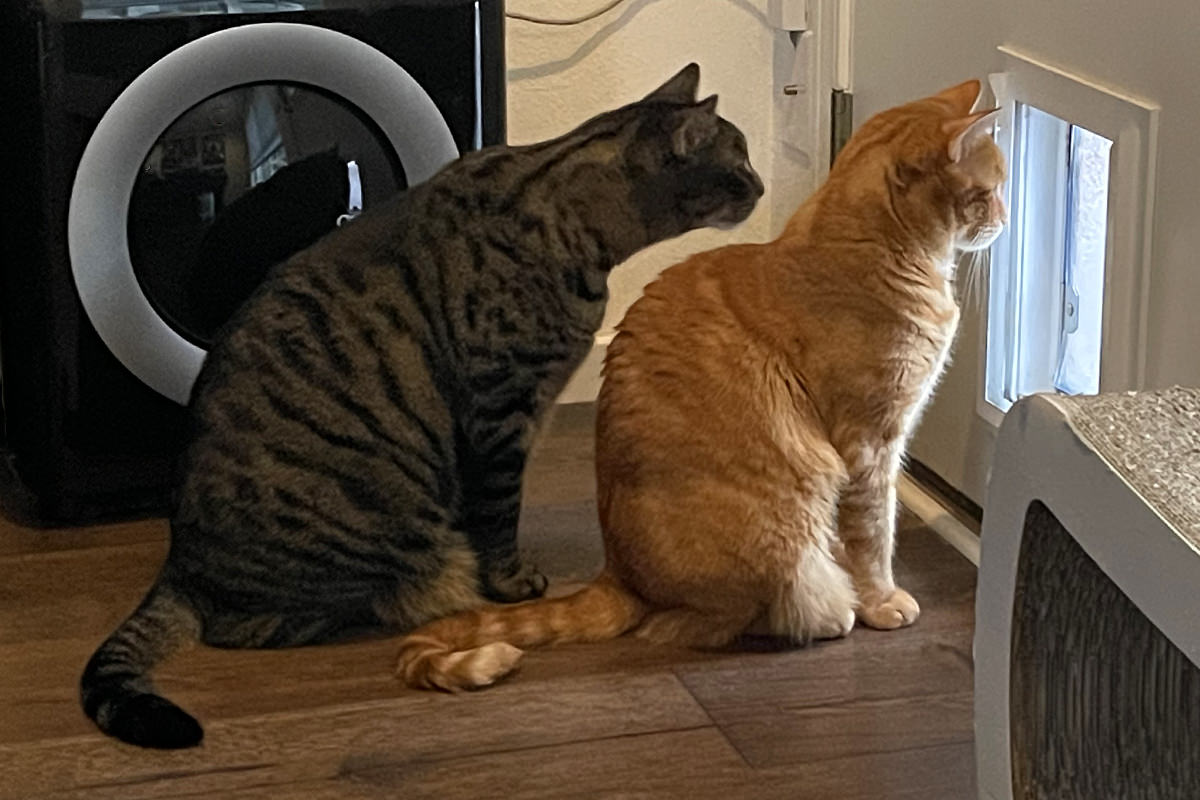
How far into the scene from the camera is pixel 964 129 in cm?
180

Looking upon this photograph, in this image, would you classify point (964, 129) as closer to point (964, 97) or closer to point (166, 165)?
point (964, 97)

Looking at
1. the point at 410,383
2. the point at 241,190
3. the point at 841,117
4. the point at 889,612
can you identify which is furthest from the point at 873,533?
the point at 241,190

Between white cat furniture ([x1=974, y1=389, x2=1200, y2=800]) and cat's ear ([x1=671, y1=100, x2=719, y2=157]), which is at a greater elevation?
cat's ear ([x1=671, y1=100, x2=719, y2=157])

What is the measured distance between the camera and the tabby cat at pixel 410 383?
6.34 ft

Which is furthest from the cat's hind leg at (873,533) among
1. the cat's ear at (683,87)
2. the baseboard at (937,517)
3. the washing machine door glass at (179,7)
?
the washing machine door glass at (179,7)

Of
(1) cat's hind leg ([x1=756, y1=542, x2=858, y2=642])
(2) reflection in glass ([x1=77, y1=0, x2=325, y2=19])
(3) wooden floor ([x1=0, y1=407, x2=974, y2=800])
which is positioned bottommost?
(3) wooden floor ([x1=0, y1=407, x2=974, y2=800])

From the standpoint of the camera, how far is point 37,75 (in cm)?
212

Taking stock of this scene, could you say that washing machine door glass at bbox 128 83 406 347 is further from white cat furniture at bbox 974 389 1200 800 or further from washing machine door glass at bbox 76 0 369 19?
white cat furniture at bbox 974 389 1200 800

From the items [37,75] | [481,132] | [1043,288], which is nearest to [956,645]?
[1043,288]

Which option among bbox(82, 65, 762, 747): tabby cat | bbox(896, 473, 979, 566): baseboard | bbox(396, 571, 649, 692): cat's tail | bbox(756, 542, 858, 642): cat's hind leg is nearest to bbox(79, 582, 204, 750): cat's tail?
bbox(82, 65, 762, 747): tabby cat

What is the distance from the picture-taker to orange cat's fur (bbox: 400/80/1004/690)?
185cm

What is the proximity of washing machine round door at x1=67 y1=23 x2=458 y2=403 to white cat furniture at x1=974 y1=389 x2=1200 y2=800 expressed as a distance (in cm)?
129

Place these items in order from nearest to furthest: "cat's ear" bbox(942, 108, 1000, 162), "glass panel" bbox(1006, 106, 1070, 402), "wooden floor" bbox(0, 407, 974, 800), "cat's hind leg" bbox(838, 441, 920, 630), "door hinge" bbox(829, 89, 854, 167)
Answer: "wooden floor" bbox(0, 407, 974, 800), "cat's ear" bbox(942, 108, 1000, 162), "cat's hind leg" bbox(838, 441, 920, 630), "glass panel" bbox(1006, 106, 1070, 402), "door hinge" bbox(829, 89, 854, 167)

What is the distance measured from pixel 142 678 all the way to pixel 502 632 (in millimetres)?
392
